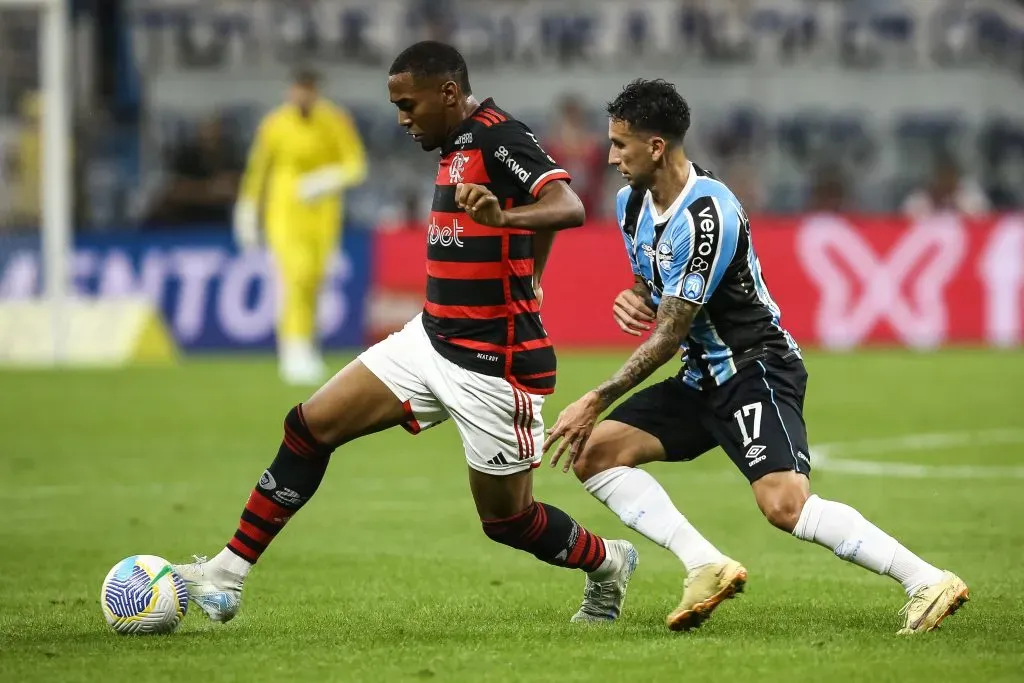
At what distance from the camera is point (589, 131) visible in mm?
26781

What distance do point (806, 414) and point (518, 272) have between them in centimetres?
850

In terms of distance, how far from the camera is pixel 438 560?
8.35 m

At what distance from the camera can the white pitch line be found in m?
11.3

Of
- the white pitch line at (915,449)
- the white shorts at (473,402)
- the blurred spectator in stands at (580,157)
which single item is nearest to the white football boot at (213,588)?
the white shorts at (473,402)

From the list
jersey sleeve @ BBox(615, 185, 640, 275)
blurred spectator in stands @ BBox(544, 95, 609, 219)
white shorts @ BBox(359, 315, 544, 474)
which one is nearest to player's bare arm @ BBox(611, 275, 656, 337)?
jersey sleeve @ BBox(615, 185, 640, 275)

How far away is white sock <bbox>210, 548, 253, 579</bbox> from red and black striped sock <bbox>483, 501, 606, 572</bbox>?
906 mm

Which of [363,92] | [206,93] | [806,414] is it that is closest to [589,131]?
[363,92]

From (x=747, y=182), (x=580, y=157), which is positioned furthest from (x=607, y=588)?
(x=747, y=182)

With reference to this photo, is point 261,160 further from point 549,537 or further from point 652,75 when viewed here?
point 549,537

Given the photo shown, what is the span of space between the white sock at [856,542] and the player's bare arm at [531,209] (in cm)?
135

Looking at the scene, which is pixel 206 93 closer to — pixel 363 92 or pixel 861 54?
pixel 363 92

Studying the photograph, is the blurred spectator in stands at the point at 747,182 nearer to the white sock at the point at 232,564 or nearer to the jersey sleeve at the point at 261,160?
the jersey sleeve at the point at 261,160

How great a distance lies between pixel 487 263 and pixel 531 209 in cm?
34

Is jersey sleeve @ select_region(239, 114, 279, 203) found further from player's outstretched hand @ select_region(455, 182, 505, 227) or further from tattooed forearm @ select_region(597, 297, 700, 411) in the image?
player's outstretched hand @ select_region(455, 182, 505, 227)
